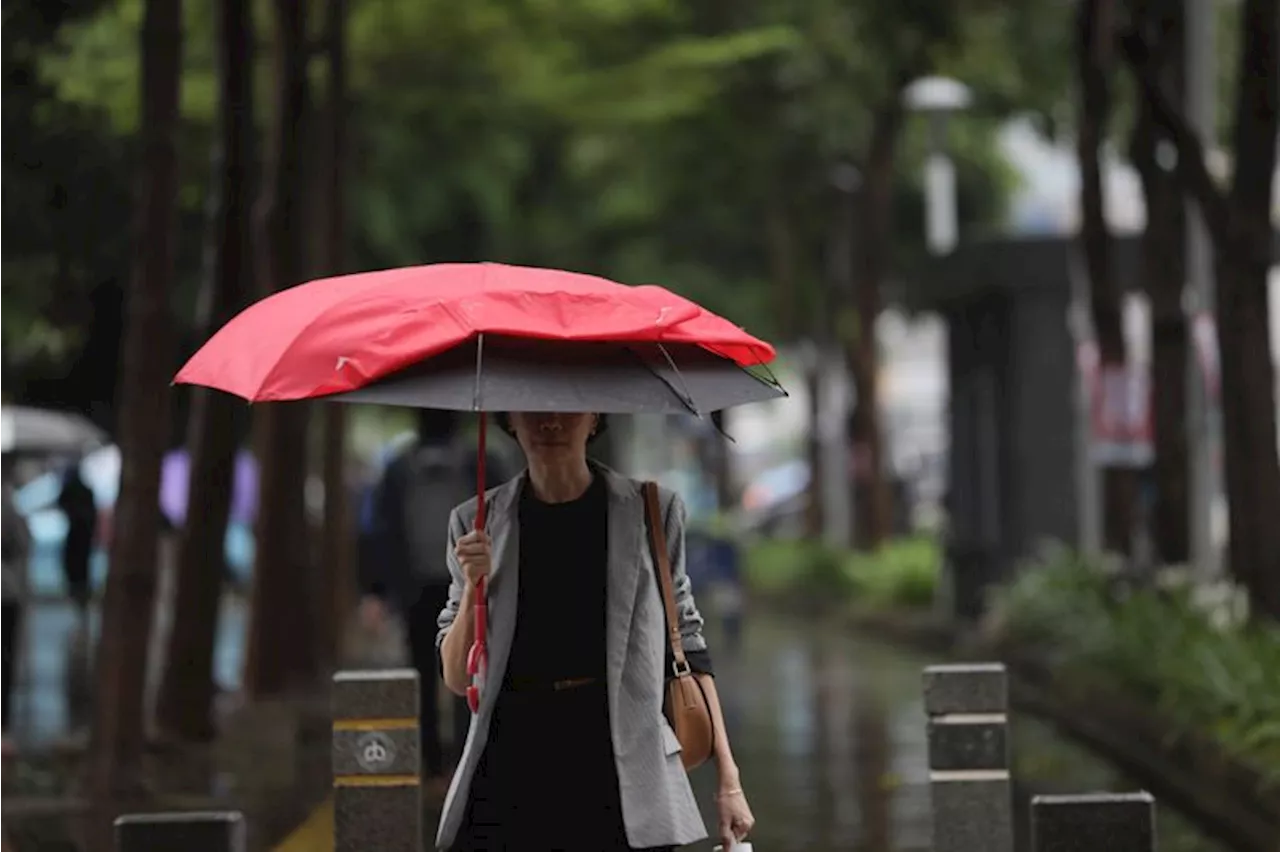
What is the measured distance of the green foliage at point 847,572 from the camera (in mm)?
32031

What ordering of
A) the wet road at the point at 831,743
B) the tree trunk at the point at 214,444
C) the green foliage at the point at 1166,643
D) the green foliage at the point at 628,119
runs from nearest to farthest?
the wet road at the point at 831,743
the green foliage at the point at 1166,643
the tree trunk at the point at 214,444
the green foliage at the point at 628,119

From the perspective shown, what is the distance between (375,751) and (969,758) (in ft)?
6.27

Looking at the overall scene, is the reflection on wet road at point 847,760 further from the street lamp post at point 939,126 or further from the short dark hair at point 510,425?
the short dark hair at point 510,425

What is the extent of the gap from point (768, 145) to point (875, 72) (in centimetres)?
294

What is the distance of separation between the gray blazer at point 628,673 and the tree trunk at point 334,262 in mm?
15530

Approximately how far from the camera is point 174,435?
37906mm

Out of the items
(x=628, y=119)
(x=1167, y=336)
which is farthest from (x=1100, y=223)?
(x=628, y=119)

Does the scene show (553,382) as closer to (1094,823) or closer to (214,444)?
(1094,823)

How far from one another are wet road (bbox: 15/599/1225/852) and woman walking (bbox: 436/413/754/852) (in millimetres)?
6240

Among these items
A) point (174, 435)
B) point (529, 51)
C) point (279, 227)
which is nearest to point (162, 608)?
point (174, 435)

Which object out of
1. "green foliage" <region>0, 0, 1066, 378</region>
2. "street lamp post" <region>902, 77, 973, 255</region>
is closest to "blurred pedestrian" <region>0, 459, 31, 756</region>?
"green foliage" <region>0, 0, 1066, 378</region>

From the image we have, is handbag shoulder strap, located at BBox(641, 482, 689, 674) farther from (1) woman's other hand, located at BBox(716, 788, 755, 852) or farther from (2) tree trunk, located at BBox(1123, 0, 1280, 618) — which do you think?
(2) tree trunk, located at BBox(1123, 0, 1280, 618)

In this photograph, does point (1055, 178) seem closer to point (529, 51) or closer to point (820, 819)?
point (529, 51)

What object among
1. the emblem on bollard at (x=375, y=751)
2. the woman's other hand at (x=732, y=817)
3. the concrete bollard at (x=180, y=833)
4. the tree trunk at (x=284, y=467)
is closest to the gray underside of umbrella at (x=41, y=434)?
the tree trunk at (x=284, y=467)
